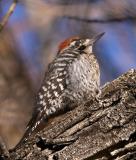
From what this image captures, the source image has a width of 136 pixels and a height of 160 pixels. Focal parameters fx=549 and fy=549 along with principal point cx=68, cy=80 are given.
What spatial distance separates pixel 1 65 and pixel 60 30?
1152 millimetres

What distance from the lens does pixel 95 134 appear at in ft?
11.1

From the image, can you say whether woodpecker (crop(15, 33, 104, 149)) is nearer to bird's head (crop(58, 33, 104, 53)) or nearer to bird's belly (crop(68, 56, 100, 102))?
bird's belly (crop(68, 56, 100, 102))

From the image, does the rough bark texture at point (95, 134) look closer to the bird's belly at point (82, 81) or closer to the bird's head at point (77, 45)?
the bird's belly at point (82, 81)

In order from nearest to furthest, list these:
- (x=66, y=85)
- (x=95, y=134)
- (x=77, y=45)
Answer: (x=95, y=134) < (x=66, y=85) < (x=77, y=45)

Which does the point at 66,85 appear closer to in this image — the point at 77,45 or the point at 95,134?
the point at 77,45

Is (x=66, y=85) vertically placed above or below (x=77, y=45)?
below

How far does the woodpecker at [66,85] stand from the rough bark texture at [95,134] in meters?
1.07

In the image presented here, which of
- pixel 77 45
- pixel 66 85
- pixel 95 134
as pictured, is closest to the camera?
pixel 95 134

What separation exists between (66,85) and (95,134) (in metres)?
1.78

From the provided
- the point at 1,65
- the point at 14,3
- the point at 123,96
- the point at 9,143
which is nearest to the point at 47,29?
the point at 1,65

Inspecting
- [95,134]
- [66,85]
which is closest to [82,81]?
[66,85]

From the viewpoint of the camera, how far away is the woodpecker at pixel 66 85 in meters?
4.86

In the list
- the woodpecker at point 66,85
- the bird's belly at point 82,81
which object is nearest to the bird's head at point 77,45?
the woodpecker at point 66,85

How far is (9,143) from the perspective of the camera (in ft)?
24.3
